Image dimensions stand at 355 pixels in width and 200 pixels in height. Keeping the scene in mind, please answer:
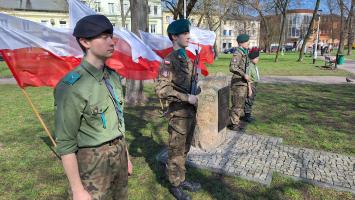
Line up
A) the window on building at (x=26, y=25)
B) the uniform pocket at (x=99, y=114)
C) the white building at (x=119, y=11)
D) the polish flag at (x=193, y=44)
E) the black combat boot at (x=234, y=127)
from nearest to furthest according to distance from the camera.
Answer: the uniform pocket at (x=99, y=114) < the window on building at (x=26, y=25) < the black combat boot at (x=234, y=127) < the polish flag at (x=193, y=44) < the white building at (x=119, y=11)

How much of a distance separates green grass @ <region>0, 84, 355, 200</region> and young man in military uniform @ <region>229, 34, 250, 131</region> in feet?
1.96

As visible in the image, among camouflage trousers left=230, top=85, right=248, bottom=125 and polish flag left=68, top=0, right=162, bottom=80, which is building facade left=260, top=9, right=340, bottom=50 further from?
polish flag left=68, top=0, right=162, bottom=80

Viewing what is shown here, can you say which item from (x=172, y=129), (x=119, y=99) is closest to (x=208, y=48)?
(x=172, y=129)

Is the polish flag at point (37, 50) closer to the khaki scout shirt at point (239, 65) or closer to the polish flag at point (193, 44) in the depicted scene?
the polish flag at point (193, 44)

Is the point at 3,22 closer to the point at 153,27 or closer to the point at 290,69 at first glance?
the point at 290,69

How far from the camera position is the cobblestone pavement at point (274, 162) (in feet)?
14.8

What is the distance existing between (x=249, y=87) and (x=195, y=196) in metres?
3.46

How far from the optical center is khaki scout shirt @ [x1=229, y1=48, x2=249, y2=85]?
6.54 metres

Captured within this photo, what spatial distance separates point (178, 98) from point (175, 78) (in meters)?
0.26

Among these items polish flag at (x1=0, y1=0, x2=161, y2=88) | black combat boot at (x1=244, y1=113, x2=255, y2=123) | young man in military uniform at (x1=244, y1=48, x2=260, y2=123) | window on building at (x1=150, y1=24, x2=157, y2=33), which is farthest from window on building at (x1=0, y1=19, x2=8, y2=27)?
window on building at (x1=150, y1=24, x2=157, y2=33)

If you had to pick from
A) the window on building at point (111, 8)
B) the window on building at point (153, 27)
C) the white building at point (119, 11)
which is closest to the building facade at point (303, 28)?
the white building at point (119, 11)

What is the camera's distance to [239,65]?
661 cm

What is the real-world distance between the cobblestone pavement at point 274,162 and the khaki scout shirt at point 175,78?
5.85ft

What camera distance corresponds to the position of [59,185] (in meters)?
4.31
